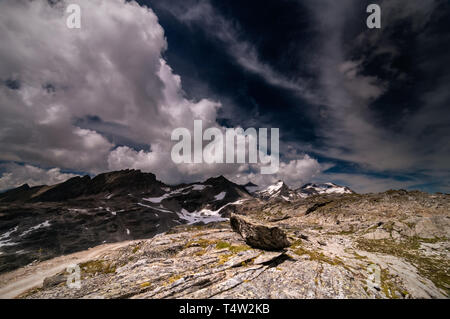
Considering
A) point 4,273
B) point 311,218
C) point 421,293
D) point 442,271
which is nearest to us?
point 421,293

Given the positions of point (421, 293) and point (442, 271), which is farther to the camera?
point (442, 271)

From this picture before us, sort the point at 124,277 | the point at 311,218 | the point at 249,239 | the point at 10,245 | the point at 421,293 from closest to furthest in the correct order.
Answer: the point at 124,277
the point at 421,293
the point at 249,239
the point at 311,218
the point at 10,245

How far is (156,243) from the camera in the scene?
979 inches

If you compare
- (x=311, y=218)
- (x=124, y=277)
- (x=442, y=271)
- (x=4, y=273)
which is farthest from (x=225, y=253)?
(x=4, y=273)

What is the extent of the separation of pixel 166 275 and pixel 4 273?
180187mm
